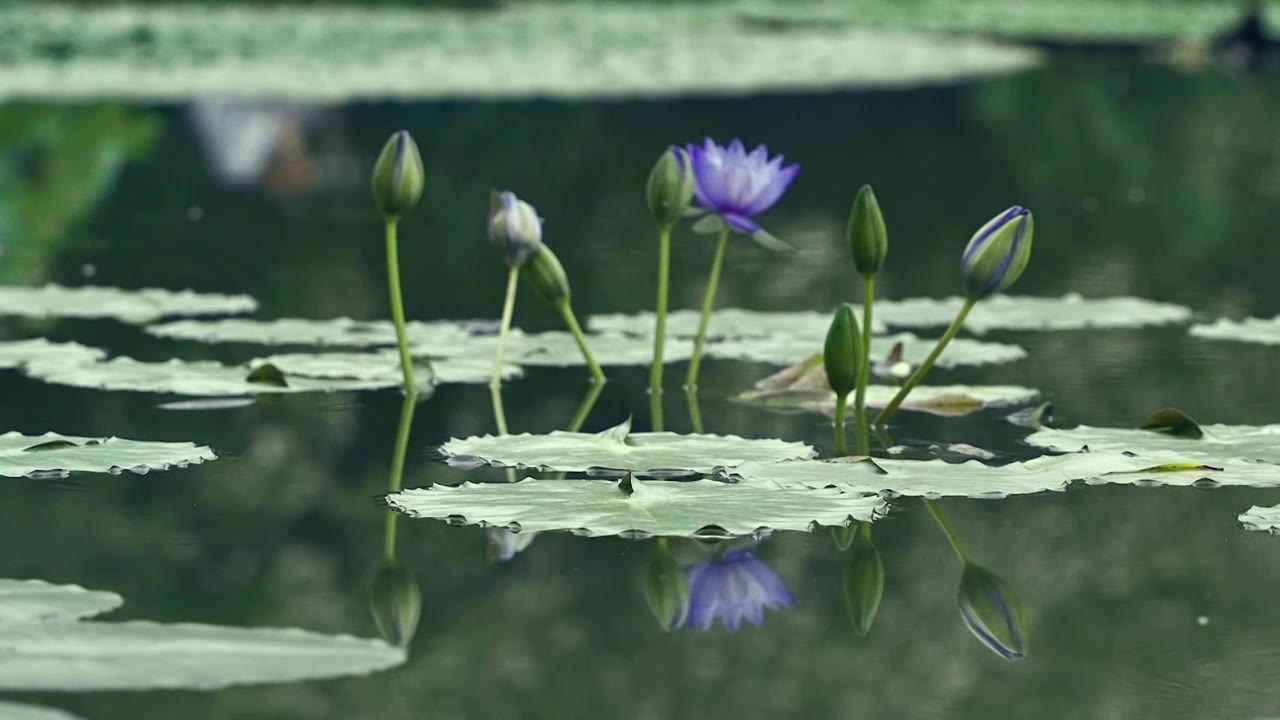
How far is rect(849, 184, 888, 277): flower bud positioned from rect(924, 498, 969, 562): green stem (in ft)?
1.67

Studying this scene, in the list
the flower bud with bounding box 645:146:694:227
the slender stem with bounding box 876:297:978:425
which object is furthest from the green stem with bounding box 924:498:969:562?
the flower bud with bounding box 645:146:694:227

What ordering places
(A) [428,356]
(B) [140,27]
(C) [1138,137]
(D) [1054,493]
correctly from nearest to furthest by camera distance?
1. (D) [1054,493]
2. (A) [428,356]
3. (C) [1138,137]
4. (B) [140,27]

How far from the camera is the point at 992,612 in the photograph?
2.11m

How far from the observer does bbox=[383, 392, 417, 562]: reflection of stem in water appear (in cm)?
236

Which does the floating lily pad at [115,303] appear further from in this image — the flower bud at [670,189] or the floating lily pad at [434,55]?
the floating lily pad at [434,55]

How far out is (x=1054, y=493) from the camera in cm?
260

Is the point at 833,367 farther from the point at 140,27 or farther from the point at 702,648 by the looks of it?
the point at 140,27

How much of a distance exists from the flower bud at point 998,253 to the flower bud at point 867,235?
128mm

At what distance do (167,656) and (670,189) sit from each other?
1550 millimetres

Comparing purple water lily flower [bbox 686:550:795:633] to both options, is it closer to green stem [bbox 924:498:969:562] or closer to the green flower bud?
the green flower bud

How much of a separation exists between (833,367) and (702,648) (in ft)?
3.44

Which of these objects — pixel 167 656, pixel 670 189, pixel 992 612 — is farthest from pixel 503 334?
pixel 167 656

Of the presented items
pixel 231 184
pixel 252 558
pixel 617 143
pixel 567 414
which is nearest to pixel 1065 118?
pixel 617 143

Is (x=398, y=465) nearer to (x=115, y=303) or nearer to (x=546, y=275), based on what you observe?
(x=546, y=275)
